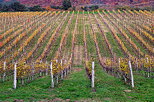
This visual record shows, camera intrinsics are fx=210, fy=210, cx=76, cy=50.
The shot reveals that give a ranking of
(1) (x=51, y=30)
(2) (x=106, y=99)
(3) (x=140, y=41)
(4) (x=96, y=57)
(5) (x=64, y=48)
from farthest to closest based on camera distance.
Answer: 1. (1) (x=51, y=30)
2. (3) (x=140, y=41)
3. (5) (x=64, y=48)
4. (4) (x=96, y=57)
5. (2) (x=106, y=99)

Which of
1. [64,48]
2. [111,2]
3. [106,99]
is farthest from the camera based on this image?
[111,2]

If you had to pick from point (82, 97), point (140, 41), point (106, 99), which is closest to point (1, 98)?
point (82, 97)

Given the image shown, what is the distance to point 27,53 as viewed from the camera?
104ft

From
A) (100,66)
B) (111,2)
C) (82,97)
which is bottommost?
(100,66)

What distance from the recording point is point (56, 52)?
32781 mm

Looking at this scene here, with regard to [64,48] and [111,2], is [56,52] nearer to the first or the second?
[64,48]

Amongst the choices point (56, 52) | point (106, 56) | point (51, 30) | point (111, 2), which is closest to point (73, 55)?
point (56, 52)

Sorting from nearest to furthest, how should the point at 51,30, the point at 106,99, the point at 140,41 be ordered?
the point at 106,99 < the point at 140,41 < the point at 51,30

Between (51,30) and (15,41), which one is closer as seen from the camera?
(15,41)

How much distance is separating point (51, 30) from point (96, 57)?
1930 cm

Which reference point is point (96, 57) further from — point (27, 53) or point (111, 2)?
point (111, 2)

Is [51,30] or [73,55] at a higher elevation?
[51,30]

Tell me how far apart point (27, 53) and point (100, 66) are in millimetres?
11791

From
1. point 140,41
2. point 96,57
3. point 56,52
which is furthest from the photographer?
point 140,41
